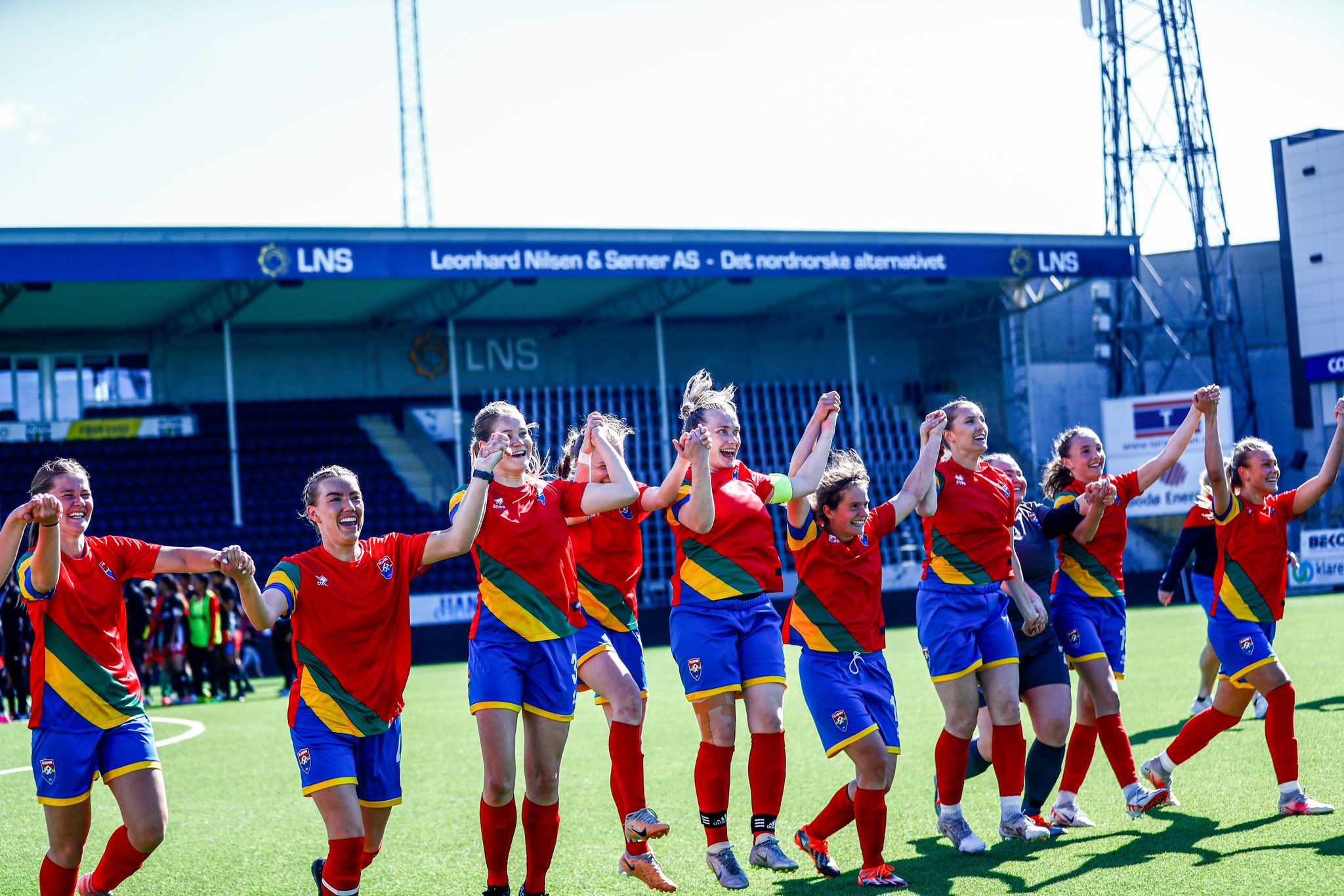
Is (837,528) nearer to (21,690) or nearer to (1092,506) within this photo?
(1092,506)

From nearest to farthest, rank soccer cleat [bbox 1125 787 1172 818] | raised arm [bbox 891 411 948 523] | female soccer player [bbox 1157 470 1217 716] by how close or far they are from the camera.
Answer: raised arm [bbox 891 411 948 523] < soccer cleat [bbox 1125 787 1172 818] < female soccer player [bbox 1157 470 1217 716]

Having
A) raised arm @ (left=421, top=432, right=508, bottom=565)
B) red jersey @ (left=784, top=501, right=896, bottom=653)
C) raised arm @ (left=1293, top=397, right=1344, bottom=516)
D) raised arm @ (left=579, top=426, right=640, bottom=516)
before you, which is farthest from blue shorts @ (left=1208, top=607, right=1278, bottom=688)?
raised arm @ (left=421, top=432, right=508, bottom=565)

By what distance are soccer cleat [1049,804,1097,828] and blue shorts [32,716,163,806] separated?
13.8ft

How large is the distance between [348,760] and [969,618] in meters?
2.94

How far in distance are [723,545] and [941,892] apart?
68.8 inches

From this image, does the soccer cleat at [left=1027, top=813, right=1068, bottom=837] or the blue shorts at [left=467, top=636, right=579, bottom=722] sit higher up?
the blue shorts at [left=467, top=636, right=579, bottom=722]

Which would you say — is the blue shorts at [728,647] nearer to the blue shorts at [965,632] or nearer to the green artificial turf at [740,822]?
the blue shorts at [965,632]

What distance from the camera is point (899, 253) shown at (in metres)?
26.7

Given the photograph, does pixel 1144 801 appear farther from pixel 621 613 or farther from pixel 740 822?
pixel 621 613

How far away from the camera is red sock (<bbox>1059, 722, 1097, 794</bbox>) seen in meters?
6.59

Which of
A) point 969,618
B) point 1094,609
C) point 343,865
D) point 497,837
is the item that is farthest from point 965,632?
point 343,865

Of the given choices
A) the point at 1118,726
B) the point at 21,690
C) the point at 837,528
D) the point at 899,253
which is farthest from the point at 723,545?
the point at 899,253

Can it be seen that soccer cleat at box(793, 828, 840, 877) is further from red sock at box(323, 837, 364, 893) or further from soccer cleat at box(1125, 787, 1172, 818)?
red sock at box(323, 837, 364, 893)

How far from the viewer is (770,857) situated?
5.76m
